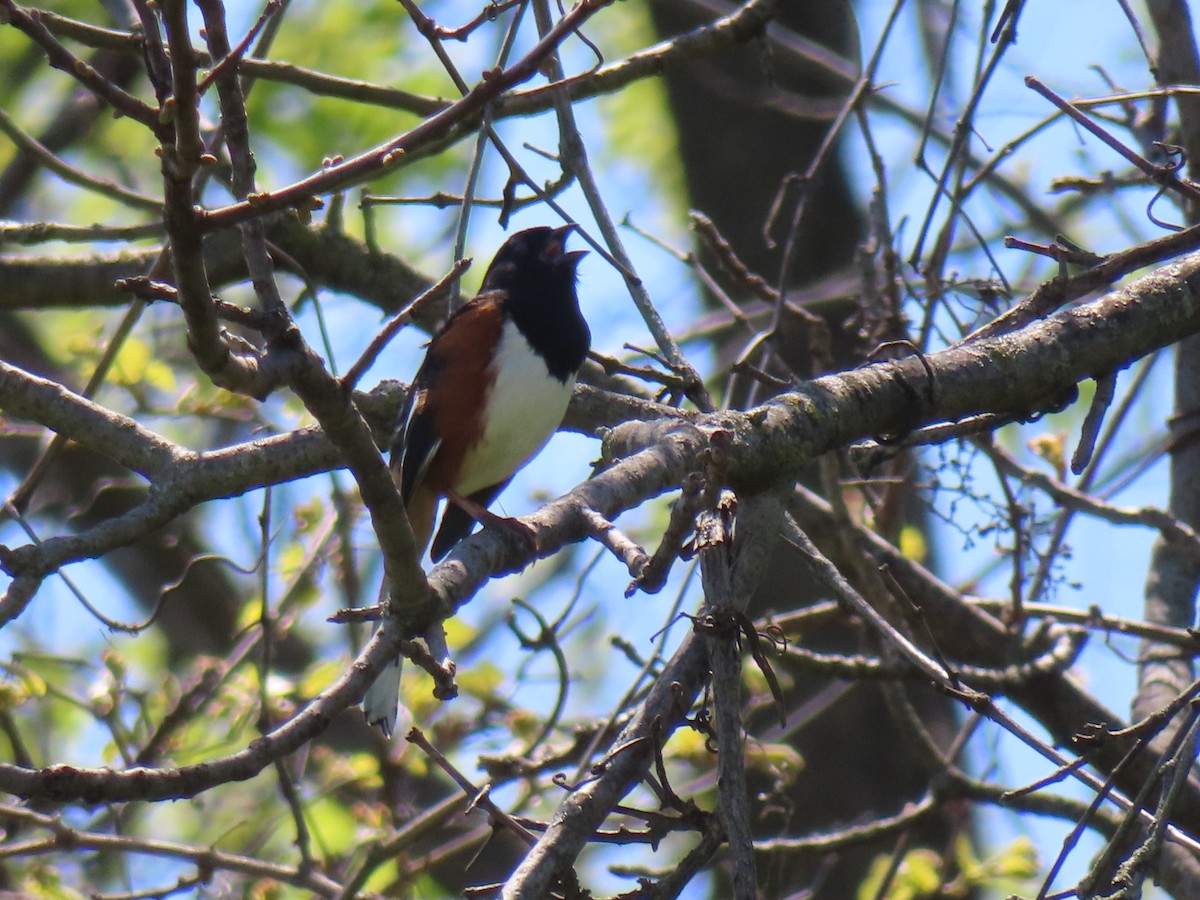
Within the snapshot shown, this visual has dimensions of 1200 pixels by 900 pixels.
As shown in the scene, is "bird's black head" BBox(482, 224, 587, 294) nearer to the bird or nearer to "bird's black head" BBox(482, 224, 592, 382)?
"bird's black head" BBox(482, 224, 592, 382)

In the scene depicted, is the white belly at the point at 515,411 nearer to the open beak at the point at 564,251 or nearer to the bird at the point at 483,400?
the bird at the point at 483,400

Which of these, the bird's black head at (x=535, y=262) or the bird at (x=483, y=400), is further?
the bird's black head at (x=535, y=262)

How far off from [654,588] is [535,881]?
0.46 m

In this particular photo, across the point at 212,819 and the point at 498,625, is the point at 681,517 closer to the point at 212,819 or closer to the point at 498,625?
the point at 498,625

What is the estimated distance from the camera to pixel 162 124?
4.41 ft

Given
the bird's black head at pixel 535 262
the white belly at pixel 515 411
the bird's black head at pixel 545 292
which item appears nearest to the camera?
the white belly at pixel 515 411

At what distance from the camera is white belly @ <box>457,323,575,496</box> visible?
410 centimetres

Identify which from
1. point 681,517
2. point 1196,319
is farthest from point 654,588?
point 1196,319

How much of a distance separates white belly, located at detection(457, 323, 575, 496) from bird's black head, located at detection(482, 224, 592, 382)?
49mm

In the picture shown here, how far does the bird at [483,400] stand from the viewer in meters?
4.18

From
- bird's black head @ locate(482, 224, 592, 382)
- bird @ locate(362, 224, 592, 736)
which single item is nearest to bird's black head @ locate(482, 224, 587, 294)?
bird's black head @ locate(482, 224, 592, 382)

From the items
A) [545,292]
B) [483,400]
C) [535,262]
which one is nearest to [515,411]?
→ [483,400]

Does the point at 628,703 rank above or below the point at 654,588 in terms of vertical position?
above

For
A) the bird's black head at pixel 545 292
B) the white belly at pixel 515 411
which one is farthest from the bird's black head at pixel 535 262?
the white belly at pixel 515 411
